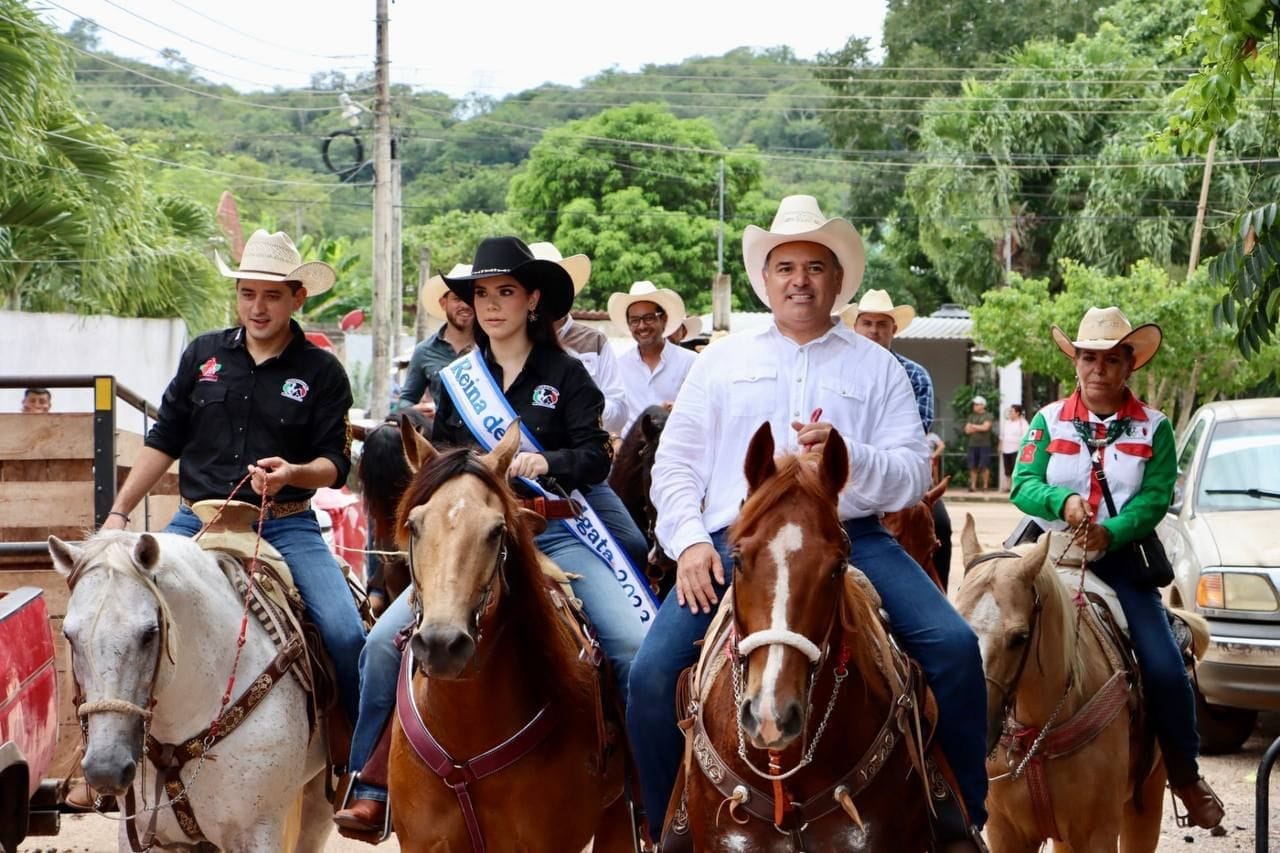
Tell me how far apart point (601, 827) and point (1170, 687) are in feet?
8.68

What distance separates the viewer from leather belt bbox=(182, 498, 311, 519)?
21.2 feet

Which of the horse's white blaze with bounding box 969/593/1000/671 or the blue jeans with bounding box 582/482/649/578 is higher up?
the blue jeans with bounding box 582/482/649/578

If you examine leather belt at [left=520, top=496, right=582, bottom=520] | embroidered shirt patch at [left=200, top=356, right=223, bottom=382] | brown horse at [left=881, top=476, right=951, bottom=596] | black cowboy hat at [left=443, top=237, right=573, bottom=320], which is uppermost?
black cowboy hat at [left=443, top=237, right=573, bottom=320]

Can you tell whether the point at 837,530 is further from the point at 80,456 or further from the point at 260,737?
the point at 80,456

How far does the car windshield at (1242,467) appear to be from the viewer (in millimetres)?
11289

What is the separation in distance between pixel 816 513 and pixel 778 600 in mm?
313

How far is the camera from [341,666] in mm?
6355

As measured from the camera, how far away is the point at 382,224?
97.1 feet

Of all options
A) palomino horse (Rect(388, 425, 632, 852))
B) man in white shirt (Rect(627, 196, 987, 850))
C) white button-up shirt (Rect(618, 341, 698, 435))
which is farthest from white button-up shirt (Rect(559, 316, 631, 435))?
man in white shirt (Rect(627, 196, 987, 850))

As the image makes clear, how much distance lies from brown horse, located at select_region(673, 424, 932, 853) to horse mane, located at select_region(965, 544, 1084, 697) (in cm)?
139

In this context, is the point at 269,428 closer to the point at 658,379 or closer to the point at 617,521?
the point at 617,521

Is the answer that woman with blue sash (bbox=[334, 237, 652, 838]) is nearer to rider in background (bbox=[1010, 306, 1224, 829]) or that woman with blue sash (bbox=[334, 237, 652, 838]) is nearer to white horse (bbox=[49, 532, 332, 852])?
white horse (bbox=[49, 532, 332, 852])

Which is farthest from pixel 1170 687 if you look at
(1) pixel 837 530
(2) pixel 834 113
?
(2) pixel 834 113

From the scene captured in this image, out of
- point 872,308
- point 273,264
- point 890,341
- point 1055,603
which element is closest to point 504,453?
point 273,264
